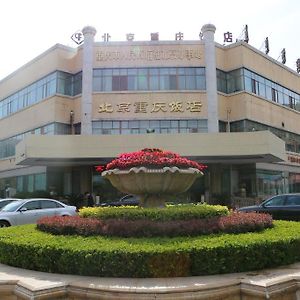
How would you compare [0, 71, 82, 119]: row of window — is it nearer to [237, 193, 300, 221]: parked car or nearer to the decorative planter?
[237, 193, 300, 221]: parked car

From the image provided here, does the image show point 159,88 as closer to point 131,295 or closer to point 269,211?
point 269,211

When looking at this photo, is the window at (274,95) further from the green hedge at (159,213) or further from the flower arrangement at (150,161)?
the green hedge at (159,213)

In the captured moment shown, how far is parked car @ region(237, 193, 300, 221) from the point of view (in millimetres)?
15281

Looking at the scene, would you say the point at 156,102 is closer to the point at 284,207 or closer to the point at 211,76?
the point at 211,76

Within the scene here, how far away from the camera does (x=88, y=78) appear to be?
31.4 meters

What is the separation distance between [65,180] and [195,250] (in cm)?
2735

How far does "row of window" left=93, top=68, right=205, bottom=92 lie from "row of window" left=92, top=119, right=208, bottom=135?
245 cm

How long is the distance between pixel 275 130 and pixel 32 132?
1943cm

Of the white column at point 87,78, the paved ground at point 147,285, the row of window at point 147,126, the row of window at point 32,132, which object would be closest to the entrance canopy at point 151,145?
the row of window at point 147,126

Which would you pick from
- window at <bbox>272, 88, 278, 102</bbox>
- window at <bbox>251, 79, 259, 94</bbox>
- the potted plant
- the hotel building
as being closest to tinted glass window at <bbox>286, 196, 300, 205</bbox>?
the potted plant

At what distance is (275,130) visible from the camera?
3581 centimetres

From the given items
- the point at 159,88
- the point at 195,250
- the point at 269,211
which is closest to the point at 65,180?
the point at 159,88

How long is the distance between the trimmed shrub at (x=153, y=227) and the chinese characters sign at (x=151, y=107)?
73.9ft

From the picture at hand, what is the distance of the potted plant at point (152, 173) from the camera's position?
941cm
